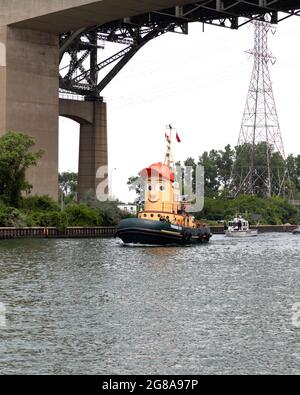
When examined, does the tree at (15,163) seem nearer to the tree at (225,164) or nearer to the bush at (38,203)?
the bush at (38,203)

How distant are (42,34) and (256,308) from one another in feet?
177

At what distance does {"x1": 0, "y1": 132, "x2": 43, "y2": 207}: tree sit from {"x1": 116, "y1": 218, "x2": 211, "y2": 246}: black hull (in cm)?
1297

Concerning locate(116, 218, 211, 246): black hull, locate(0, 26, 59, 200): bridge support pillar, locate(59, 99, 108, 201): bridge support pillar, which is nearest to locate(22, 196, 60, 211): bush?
locate(0, 26, 59, 200): bridge support pillar

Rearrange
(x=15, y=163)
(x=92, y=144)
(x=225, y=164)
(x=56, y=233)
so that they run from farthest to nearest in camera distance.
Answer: (x=225, y=164) < (x=92, y=144) < (x=56, y=233) < (x=15, y=163)

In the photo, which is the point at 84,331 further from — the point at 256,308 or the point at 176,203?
the point at 176,203

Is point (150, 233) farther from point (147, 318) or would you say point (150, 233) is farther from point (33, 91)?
point (147, 318)

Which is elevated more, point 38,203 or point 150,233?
point 38,203

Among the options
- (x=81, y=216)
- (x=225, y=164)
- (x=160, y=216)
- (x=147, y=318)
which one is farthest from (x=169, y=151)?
(x=225, y=164)

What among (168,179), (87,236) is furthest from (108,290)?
(87,236)

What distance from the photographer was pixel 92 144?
104938 millimetres

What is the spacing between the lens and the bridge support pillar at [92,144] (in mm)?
104188

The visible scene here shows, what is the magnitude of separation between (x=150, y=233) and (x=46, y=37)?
22.8 meters

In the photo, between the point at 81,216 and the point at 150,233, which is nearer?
the point at 150,233

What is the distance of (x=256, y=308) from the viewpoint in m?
31.1
